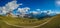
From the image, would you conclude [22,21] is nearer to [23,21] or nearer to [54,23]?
[23,21]

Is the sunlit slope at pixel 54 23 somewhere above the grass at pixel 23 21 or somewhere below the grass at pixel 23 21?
below

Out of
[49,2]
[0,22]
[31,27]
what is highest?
[49,2]

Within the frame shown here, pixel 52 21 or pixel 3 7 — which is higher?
pixel 3 7

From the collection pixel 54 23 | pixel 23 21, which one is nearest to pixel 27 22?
pixel 23 21

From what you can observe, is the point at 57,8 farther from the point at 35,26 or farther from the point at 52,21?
the point at 35,26

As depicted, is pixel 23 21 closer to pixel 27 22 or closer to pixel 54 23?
pixel 27 22

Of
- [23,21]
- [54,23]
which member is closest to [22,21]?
[23,21]

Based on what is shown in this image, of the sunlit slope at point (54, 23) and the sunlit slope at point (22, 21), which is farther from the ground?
the sunlit slope at point (22, 21)

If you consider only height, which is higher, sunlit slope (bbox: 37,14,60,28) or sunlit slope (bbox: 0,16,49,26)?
sunlit slope (bbox: 0,16,49,26)

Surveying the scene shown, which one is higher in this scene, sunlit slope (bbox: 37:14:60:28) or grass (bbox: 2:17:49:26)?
grass (bbox: 2:17:49:26)

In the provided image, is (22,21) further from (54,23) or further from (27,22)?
(54,23)

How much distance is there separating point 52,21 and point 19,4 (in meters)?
0.45

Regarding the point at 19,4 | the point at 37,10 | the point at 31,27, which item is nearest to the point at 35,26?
the point at 31,27

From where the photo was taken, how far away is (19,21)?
174 centimetres
